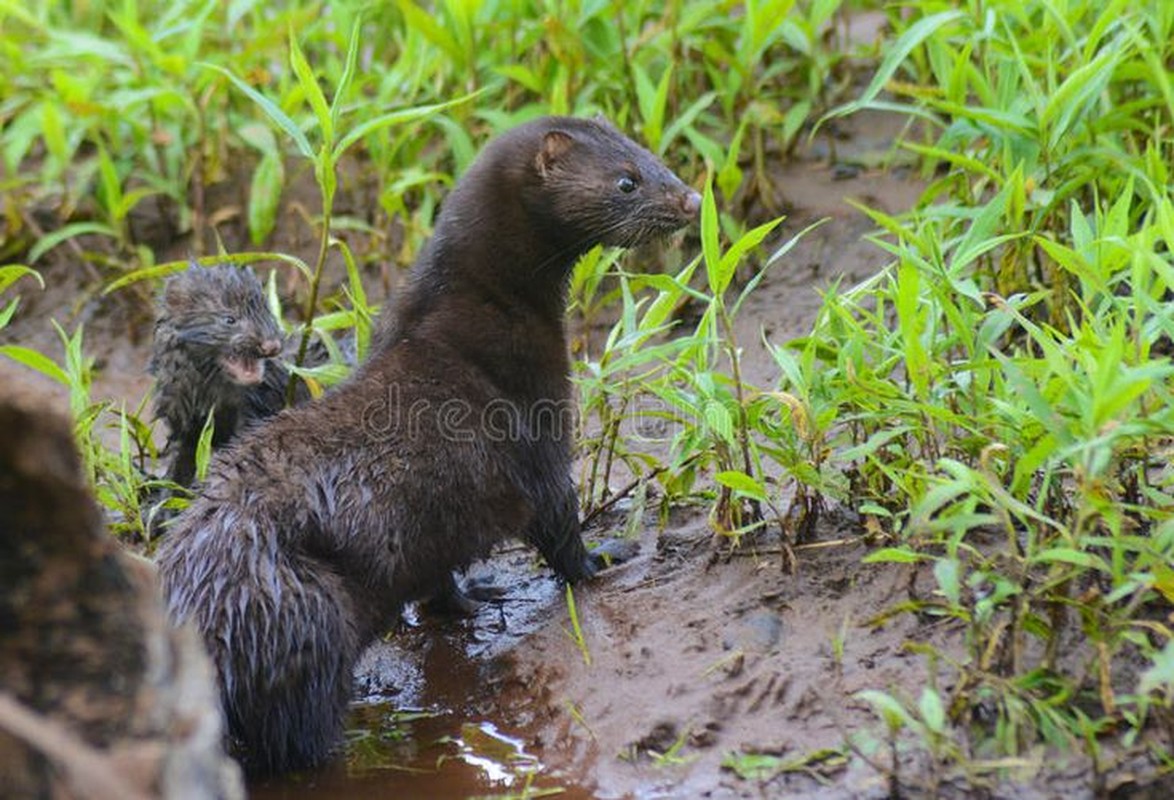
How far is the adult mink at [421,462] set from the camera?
5.18 meters

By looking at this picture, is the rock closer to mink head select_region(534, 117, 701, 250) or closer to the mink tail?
the mink tail

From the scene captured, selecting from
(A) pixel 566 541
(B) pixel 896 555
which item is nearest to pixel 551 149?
(A) pixel 566 541

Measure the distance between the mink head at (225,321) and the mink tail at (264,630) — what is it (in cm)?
151

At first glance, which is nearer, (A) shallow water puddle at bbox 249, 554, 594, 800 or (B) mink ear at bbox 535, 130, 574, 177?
(A) shallow water puddle at bbox 249, 554, 594, 800

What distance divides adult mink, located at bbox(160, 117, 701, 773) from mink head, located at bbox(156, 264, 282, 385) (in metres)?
0.86

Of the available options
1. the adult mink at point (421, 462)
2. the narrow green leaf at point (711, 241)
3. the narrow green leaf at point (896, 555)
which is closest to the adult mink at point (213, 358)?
the adult mink at point (421, 462)

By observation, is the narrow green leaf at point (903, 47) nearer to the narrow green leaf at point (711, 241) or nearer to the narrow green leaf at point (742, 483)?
the narrow green leaf at point (711, 241)

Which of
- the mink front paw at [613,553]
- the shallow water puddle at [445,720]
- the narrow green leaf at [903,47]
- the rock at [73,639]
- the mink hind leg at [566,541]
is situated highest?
the narrow green leaf at [903,47]

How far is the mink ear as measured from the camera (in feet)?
20.2

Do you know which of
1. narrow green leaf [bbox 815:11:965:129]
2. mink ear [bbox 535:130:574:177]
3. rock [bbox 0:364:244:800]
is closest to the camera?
rock [bbox 0:364:244:800]

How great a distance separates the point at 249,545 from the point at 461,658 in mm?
1114

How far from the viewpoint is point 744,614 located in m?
5.65

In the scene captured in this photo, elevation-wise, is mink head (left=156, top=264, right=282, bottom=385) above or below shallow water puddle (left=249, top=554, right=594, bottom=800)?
above

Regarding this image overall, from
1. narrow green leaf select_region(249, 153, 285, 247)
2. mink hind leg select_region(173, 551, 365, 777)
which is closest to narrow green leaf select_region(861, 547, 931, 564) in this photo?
mink hind leg select_region(173, 551, 365, 777)
